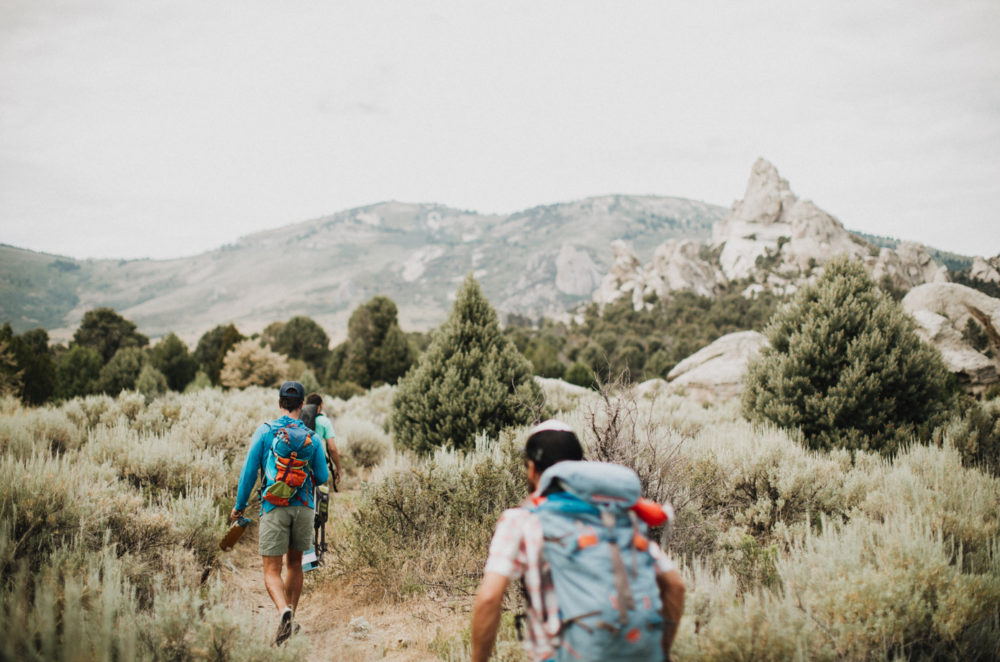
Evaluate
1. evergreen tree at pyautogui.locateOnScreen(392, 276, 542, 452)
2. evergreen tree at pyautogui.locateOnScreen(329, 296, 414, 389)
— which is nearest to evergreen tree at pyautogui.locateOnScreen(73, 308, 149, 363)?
evergreen tree at pyautogui.locateOnScreen(329, 296, 414, 389)

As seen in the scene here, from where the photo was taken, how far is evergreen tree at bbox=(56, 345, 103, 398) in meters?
24.0

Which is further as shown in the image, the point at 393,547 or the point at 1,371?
the point at 1,371

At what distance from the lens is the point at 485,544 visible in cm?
521

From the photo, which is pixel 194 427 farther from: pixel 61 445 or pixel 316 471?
pixel 316 471

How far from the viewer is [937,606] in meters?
3.18

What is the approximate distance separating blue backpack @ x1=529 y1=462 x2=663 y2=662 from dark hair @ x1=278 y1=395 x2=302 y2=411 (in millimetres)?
3179

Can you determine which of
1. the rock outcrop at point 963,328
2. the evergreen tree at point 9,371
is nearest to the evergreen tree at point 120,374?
the evergreen tree at point 9,371

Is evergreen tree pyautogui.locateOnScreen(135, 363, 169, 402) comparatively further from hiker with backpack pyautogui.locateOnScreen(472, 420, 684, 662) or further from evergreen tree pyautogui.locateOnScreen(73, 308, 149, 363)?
evergreen tree pyautogui.locateOnScreen(73, 308, 149, 363)

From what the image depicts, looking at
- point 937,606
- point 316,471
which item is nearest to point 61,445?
point 316,471

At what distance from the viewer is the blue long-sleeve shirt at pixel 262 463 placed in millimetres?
4320

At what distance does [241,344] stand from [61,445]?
24.0 metres

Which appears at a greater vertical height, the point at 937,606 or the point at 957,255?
the point at 957,255

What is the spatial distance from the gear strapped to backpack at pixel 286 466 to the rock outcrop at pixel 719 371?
44.7ft

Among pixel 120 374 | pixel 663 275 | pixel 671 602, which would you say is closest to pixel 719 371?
pixel 671 602
